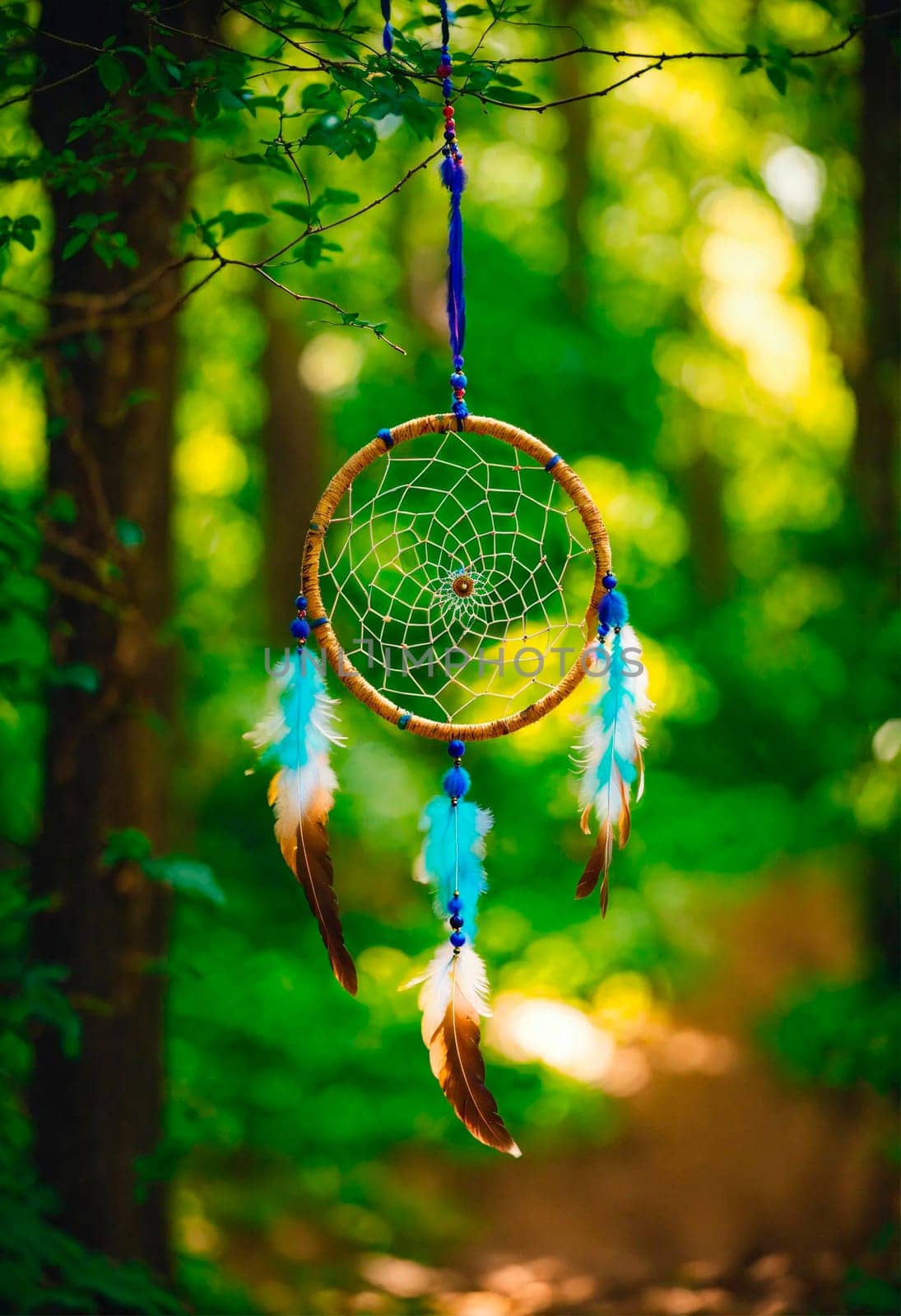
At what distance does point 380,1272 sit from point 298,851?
309 cm

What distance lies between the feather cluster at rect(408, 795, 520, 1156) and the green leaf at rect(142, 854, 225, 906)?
736mm

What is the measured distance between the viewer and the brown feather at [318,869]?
1602 millimetres

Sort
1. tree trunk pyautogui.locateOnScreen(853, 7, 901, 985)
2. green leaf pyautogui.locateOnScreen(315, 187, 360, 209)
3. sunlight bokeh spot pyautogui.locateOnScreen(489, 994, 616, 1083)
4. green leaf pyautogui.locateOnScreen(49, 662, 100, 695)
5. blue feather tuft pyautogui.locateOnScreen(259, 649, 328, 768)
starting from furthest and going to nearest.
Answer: sunlight bokeh spot pyautogui.locateOnScreen(489, 994, 616, 1083) → tree trunk pyautogui.locateOnScreen(853, 7, 901, 985) → green leaf pyautogui.locateOnScreen(49, 662, 100, 695) → green leaf pyautogui.locateOnScreen(315, 187, 360, 209) → blue feather tuft pyautogui.locateOnScreen(259, 649, 328, 768)

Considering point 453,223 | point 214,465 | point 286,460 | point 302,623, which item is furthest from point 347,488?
point 214,465

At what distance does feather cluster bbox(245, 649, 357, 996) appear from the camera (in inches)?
65.2

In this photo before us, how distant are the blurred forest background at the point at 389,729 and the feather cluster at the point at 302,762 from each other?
2.19 feet

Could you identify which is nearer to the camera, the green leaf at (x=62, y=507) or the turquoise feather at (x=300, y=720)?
the turquoise feather at (x=300, y=720)

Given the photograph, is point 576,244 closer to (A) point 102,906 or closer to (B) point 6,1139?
(A) point 102,906

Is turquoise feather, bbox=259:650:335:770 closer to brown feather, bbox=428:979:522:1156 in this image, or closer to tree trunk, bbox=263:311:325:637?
brown feather, bbox=428:979:522:1156

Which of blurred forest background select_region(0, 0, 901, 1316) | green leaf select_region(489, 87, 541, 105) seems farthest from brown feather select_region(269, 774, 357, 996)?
green leaf select_region(489, 87, 541, 105)

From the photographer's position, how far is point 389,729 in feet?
17.9

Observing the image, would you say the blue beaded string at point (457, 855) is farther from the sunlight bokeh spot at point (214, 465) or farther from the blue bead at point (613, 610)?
the sunlight bokeh spot at point (214, 465)

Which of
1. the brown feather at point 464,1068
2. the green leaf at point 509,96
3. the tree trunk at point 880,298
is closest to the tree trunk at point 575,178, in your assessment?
the tree trunk at point 880,298

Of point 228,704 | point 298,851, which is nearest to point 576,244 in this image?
point 228,704
